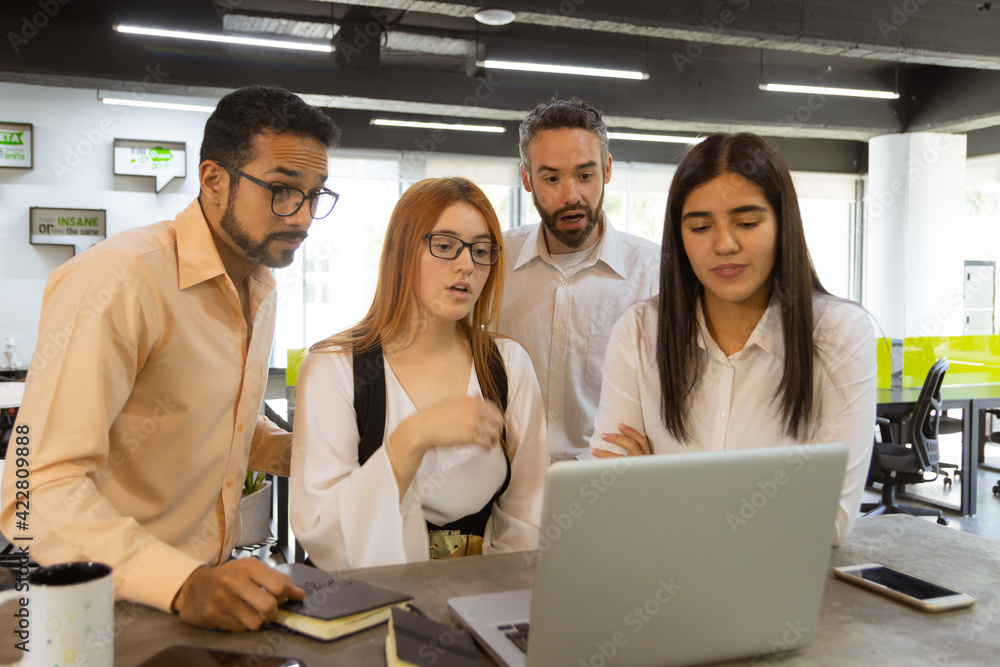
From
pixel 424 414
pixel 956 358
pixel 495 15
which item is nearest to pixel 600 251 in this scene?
pixel 424 414

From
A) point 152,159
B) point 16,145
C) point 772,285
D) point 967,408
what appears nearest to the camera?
point 772,285

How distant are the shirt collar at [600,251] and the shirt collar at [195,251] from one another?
44.5 inches

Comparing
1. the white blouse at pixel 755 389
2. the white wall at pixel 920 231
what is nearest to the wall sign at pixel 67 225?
the white blouse at pixel 755 389

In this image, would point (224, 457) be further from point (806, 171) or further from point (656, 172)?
point (806, 171)

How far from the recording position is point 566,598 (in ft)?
2.94

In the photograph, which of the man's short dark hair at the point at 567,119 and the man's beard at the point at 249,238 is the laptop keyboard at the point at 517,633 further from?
the man's short dark hair at the point at 567,119

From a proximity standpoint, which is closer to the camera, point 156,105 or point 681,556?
point 681,556

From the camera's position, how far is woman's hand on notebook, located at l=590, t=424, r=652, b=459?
5.50ft

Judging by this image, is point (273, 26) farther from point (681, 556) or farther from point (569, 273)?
point (681, 556)

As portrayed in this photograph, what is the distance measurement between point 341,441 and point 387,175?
7.39m

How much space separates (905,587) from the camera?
4.17ft

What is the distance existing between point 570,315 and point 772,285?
0.79 m

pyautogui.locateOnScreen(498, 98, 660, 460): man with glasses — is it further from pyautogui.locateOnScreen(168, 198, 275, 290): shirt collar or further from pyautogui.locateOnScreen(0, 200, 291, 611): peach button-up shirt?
pyautogui.locateOnScreen(168, 198, 275, 290): shirt collar

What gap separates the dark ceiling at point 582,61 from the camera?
5730 millimetres
